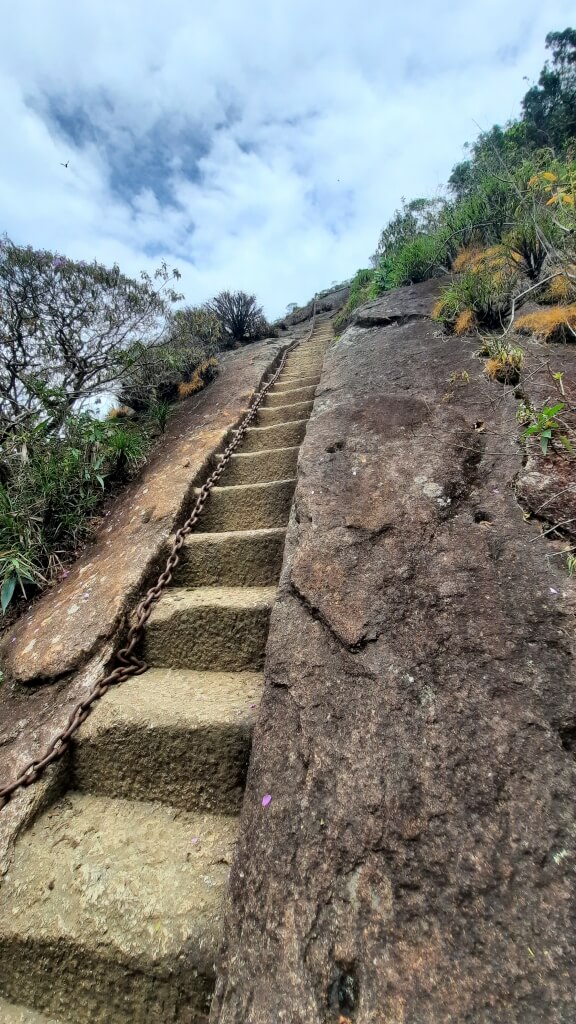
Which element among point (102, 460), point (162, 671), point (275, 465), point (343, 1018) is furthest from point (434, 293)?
point (343, 1018)

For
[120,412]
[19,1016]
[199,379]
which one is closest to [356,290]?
[199,379]

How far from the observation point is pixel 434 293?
14.7 feet

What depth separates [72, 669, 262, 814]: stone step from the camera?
1447 mm

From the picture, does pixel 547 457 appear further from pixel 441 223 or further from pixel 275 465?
pixel 441 223

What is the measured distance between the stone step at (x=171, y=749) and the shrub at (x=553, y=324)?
2589mm

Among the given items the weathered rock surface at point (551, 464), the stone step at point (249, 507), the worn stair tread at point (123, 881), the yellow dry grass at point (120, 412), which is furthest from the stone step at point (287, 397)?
the worn stair tread at point (123, 881)

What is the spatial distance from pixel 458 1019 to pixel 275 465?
8.54 ft

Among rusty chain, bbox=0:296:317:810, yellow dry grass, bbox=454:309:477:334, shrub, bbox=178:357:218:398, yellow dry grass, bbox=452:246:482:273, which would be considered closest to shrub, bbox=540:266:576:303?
yellow dry grass, bbox=454:309:477:334

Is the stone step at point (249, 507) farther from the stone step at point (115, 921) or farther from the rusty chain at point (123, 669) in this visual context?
the stone step at point (115, 921)

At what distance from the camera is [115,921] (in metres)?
1.17

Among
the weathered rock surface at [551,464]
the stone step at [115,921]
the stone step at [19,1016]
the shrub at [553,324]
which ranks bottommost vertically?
the stone step at [19,1016]

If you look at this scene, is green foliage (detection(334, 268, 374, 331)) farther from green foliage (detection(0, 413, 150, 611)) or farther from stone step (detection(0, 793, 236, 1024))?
stone step (detection(0, 793, 236, 1024))

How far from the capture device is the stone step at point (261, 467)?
117 inches

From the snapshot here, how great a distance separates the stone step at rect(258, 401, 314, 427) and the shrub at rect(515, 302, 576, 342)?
1.67 meters
